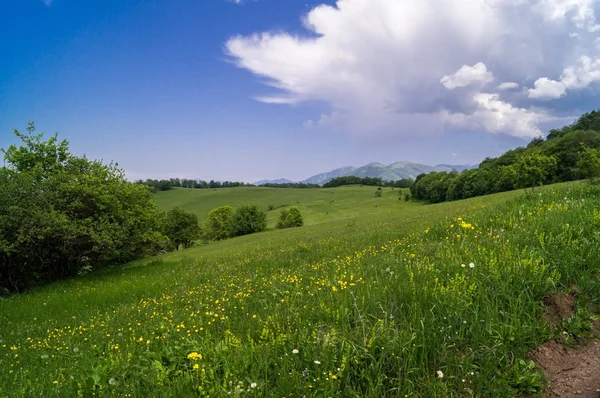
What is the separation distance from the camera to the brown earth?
3.04 metres

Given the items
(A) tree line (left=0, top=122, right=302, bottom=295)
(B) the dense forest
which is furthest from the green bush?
(A) tree line (left=0, top=122, right=302, bottom=295)

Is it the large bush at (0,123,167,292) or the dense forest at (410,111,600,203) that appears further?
the dense forest at (410,111,600,203)

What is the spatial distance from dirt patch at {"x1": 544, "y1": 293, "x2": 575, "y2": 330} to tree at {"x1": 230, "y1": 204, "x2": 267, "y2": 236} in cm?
8459

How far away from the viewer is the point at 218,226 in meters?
91.8

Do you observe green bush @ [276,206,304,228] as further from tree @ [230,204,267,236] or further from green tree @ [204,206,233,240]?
green tree @ [204,206,233,240]

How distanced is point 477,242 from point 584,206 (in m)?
3.05

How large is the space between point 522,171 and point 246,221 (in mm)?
65478

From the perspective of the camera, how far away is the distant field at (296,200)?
398ft

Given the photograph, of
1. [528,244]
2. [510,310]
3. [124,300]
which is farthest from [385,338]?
[124,300]

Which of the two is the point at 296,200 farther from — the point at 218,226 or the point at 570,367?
the point at 570,367

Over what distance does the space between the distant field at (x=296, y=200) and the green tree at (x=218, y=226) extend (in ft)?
78.9

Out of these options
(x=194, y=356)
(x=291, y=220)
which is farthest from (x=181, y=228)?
(x=194, y=356)

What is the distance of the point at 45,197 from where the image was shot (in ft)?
66.1

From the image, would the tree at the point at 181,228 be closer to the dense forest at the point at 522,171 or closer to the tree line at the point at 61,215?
the tree line at the point at 61,215
